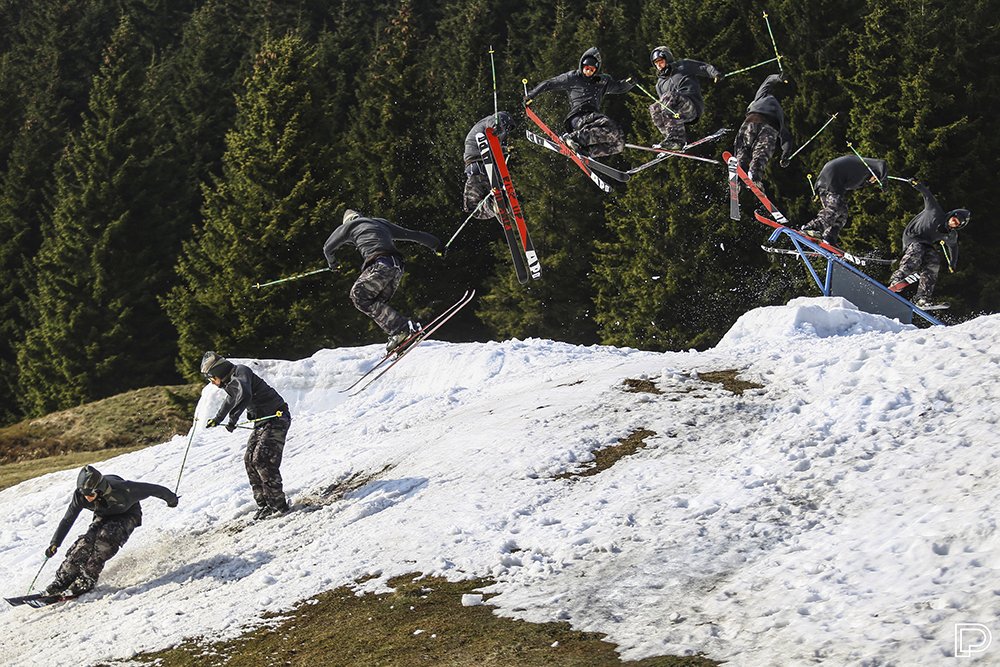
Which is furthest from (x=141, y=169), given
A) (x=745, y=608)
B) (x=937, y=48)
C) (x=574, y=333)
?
(x=745, y=608)

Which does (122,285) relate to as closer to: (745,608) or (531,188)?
(531,188)

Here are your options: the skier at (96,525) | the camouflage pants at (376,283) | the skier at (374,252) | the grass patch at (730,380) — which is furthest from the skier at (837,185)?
the skier at (96,525)

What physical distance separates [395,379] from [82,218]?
33.0 metres

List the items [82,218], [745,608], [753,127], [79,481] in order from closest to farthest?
[745,608]
[79,481]
[753,127]
[82,218]

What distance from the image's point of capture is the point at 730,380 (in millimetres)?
15742

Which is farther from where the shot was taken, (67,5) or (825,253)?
(67,5)

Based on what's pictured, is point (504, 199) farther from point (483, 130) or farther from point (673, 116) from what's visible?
point (673, 116)

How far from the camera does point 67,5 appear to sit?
68312 millimetres

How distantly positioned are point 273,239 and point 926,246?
22409 millimetres

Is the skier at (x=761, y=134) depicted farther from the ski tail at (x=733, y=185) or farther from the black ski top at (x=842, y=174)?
the black ski top at (x=842, y=174)

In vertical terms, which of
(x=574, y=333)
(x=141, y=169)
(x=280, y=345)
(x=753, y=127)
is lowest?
(x=574, y=333)

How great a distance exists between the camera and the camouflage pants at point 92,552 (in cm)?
1378

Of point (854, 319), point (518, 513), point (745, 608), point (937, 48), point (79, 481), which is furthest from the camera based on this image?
point (937, 48)

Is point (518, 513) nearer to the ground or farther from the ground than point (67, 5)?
nearer to the ground
